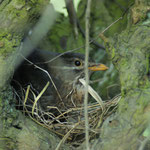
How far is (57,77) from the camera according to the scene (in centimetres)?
439

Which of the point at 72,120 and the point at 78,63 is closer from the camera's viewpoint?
the point at 72,120

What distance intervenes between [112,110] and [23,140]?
110 centimetres

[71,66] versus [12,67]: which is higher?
[12,67]

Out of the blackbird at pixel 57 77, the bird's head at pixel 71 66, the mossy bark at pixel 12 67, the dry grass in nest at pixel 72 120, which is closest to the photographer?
the mossy bark at pixel 12 67

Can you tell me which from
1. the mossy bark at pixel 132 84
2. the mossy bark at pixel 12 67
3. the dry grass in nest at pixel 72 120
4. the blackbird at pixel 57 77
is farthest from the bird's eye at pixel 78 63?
the mossy bark at pixel 12 67

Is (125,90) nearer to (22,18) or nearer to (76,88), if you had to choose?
(22,18)

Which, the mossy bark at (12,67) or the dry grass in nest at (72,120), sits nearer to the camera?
the mossy bark at (12,67)

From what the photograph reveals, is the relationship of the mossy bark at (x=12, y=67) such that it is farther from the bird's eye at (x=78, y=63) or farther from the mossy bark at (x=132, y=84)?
the bird's eye at (x=78, y=63)

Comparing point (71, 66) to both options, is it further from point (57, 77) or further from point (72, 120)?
point (72, 120)

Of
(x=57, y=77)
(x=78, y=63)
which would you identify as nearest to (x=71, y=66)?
(x=78, y=63)

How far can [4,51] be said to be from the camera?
9.09 ft

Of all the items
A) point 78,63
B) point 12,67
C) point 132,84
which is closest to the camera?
point 132,84

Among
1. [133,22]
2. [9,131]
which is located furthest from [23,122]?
[133,22]

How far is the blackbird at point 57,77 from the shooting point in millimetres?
3822
